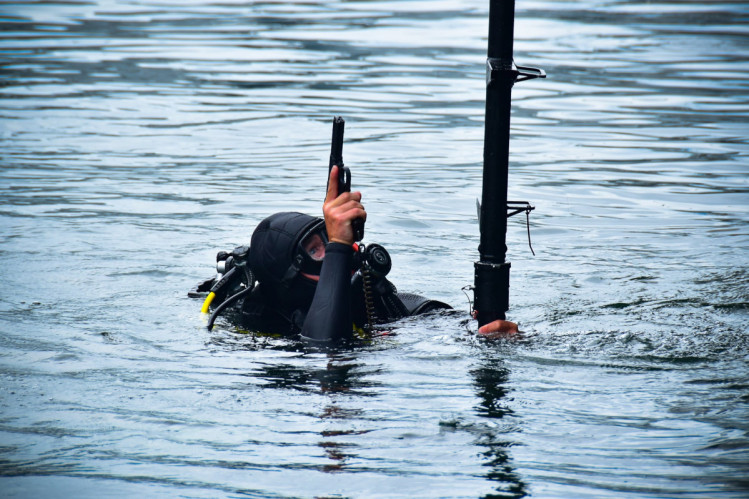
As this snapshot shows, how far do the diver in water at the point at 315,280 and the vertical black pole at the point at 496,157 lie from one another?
0.29 metres

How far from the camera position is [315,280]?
5863 mm

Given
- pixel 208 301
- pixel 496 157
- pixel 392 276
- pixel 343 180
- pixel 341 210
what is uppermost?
pixel 496 157

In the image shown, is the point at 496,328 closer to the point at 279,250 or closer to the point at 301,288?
the point at 301,288

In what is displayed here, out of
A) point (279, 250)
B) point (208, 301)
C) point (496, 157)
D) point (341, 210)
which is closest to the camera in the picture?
point (496, 157)

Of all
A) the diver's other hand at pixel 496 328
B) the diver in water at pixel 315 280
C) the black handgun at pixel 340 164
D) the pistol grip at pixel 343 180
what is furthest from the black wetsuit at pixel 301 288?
the diver's other hand at pixel 496 328

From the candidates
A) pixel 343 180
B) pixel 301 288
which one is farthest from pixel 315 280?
pixel 343 180

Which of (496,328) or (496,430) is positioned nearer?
(496,430)

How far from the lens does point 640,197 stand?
36.4 ft

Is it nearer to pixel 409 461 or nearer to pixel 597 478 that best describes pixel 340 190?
pixel 409 461

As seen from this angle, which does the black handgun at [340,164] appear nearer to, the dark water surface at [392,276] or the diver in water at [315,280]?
the diver in water at [315,280]

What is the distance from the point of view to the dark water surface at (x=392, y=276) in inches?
175

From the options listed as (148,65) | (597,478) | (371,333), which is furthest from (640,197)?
(148,65)

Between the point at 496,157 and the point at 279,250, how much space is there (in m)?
1.41

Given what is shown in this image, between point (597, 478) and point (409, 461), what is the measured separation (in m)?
0.79
